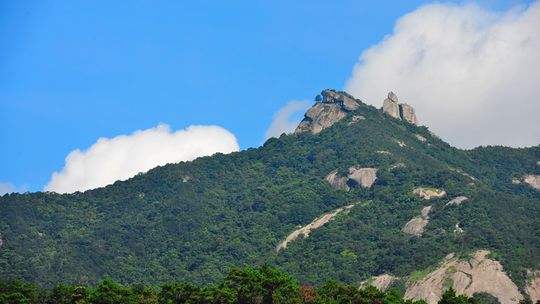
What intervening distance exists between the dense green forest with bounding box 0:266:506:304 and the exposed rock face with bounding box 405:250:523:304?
200 ft

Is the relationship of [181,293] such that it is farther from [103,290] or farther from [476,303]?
[476,303]

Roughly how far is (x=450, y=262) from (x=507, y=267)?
33.7ft

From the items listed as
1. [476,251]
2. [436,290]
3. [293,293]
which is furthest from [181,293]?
[476,251]

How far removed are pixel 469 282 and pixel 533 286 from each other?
41.0 ft

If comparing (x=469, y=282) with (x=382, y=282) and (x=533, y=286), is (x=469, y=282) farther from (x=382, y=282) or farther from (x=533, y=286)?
(x=382, y=282)

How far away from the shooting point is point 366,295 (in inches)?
4604

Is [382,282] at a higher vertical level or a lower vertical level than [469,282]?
higher

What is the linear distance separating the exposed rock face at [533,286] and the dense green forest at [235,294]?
223 ft

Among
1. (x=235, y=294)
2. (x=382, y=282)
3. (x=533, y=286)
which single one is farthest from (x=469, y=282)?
(x=235, y=294)

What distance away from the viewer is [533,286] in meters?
185

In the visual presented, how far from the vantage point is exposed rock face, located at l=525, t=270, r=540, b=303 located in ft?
599

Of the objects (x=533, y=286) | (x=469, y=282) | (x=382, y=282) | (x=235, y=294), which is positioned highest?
(x=382, y=282)

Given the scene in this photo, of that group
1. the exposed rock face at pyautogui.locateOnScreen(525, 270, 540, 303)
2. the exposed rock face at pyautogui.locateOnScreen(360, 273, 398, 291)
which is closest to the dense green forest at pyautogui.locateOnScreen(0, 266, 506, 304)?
the exposed rock face at pyautogui.locateOnScreen(525, 270, 540, 303)

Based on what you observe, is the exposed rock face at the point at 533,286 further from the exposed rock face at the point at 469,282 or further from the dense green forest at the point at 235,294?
the dense green forest at the point at 235,294
